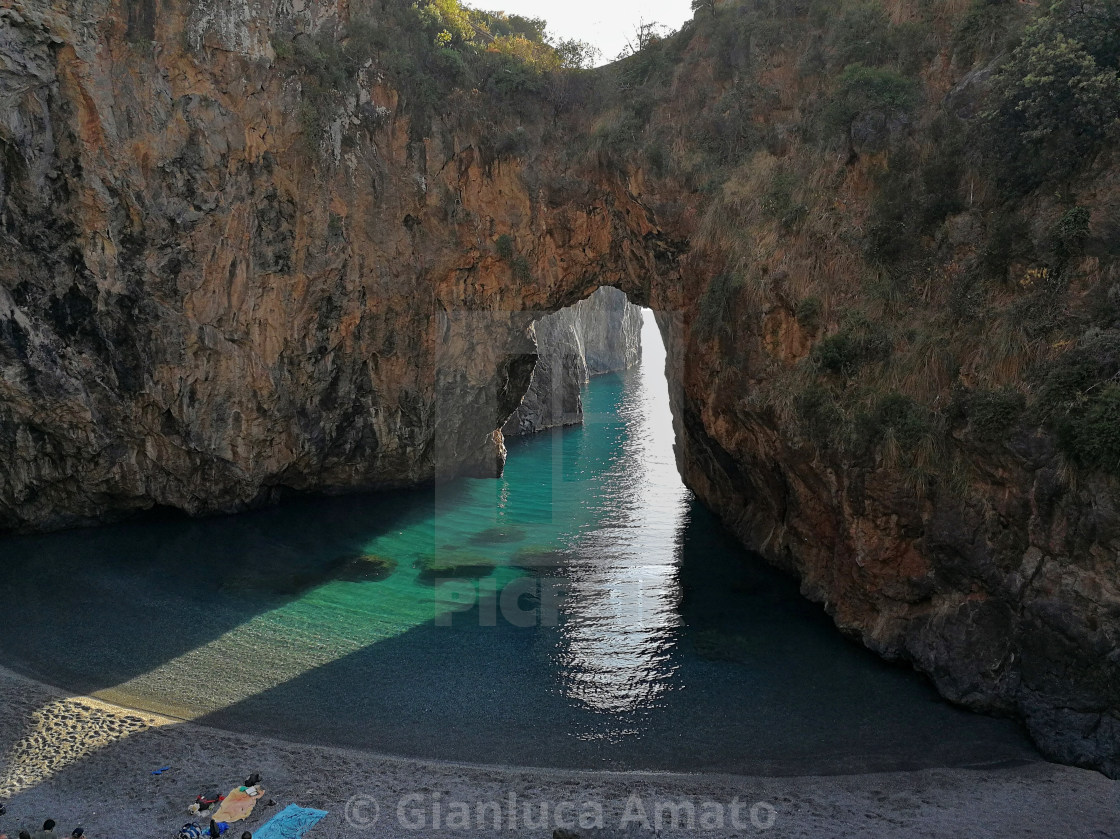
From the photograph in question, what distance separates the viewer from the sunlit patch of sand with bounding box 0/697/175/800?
13.1 meters

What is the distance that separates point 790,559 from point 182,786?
607 inches

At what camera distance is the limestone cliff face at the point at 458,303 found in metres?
14.6

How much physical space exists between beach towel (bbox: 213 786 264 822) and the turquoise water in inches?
84.6

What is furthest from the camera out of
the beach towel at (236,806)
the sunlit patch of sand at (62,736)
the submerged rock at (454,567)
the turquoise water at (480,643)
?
the submerged rock at (454,567)

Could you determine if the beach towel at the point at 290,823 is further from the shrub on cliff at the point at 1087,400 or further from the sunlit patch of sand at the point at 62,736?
the shrub on cliff at the point at 1087,400

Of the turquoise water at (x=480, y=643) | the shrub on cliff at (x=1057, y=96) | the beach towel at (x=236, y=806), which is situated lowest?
the beach towel at (x=236, y=806)

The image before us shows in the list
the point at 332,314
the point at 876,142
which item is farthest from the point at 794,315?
the point at 332,314

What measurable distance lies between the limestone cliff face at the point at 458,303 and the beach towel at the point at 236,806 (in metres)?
12.7

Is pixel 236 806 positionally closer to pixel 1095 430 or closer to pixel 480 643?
pixel 480 643

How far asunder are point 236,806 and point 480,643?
6740 mm

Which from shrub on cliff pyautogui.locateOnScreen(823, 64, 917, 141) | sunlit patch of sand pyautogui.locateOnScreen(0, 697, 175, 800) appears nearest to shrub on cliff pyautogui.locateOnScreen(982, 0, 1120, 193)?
shrub on cliff pyautogui.locateOnScreen(823, 64, 917, 141)

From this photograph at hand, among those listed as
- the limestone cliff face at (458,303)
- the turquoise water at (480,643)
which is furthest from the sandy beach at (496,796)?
the limestone cliff face at (458,303)

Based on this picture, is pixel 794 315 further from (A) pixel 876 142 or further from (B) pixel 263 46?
(B) pixel 263 46

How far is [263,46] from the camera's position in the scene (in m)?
23.4
